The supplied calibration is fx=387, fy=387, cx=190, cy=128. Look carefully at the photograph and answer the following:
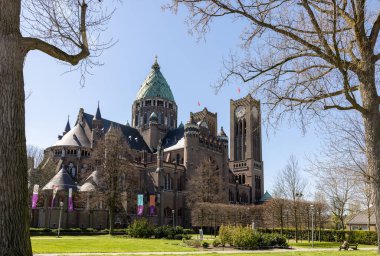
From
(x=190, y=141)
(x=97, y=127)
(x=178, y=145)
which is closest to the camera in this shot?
(x=97, y=127)

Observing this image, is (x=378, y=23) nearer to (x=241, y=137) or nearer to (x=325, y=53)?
(x=325, y=53)

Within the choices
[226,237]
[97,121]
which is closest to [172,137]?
[97,121]

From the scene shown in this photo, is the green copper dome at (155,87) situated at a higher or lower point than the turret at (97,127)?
higher

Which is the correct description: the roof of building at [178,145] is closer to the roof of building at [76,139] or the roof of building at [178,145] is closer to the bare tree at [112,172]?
the roof of building at [76,139]

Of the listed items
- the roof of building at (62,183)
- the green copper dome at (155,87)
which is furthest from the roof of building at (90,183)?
the green copper dome at (155,87)

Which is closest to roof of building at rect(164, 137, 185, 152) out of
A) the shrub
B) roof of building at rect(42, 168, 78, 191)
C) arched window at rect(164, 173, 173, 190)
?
arched window at rect(164, 173, 173, 190)

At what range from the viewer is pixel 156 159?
80.4 meters

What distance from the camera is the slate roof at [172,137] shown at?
284 ft

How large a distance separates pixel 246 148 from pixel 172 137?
22755mm

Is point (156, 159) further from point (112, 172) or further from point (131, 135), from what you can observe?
point (112, 172)

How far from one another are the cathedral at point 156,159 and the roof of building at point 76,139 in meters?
0.17

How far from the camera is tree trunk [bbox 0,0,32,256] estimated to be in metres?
7.62

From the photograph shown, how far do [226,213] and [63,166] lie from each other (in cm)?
2743

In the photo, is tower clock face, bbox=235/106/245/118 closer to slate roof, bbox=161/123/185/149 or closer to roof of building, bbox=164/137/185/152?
slate roof, bbox=161/123/185/149
